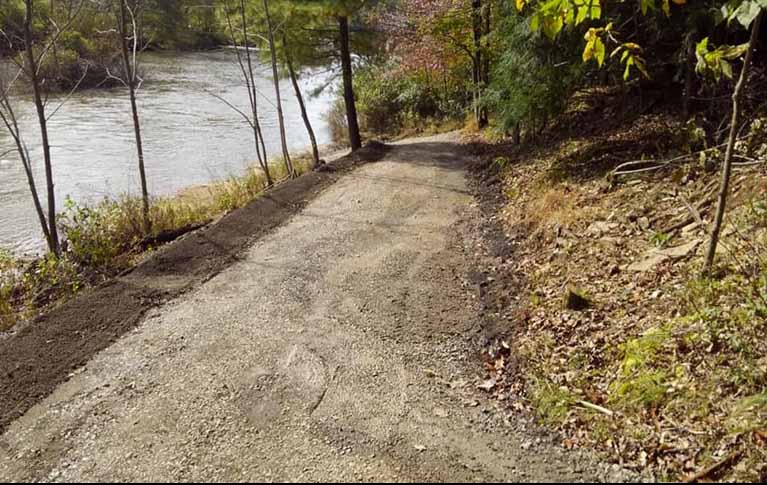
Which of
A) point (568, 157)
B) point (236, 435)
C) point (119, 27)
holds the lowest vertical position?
point (236, 435)

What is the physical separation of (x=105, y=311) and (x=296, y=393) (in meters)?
2.42

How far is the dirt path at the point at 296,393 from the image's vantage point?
9.39ft

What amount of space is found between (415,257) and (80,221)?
5022 millimetres

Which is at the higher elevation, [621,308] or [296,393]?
[621,308]

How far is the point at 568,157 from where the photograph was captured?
7480 mm

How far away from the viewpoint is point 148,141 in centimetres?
1554

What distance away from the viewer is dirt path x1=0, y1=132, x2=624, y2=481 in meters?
2.86

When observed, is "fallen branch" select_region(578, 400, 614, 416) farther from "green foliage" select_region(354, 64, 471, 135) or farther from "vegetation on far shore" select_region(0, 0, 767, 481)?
"green foliage" select_region(354, 64, 471, 135)

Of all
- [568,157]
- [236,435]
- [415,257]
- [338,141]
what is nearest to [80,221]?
[415,257]

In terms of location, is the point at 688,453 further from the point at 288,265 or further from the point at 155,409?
the point at 288,265

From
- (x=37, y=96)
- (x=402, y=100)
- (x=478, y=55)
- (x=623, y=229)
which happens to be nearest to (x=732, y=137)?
(x=623, y=229)

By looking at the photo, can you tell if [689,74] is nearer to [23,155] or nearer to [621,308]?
[621,308]

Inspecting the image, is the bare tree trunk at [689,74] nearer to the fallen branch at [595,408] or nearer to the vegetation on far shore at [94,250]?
the fallen branch at [595,408]

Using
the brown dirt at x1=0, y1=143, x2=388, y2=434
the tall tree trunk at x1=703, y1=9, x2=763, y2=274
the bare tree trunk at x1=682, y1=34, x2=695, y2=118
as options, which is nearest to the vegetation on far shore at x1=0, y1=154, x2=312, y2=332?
the brown dirt at x1=0, y1=143, x2=388, y2=434
